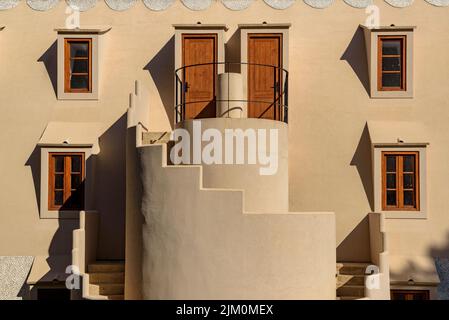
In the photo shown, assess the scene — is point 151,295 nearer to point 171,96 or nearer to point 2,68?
point 171,96

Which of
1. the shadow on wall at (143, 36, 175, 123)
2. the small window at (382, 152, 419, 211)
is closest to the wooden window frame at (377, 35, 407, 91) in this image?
the small window at (382, 152, 419, 211)

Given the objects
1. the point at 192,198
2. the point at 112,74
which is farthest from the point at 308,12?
the point at 192,198

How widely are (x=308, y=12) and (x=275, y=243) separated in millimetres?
6485

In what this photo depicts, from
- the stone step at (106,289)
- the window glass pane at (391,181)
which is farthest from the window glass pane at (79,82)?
the window glass pane at (391,181)

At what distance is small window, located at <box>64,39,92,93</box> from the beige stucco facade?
0.27m

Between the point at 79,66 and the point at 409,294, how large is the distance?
30.9ft

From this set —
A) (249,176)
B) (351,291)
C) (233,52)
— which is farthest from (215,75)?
(351,291)

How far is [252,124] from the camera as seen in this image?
50.0 ft

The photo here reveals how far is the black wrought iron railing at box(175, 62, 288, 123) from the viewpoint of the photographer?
17.5 meters
